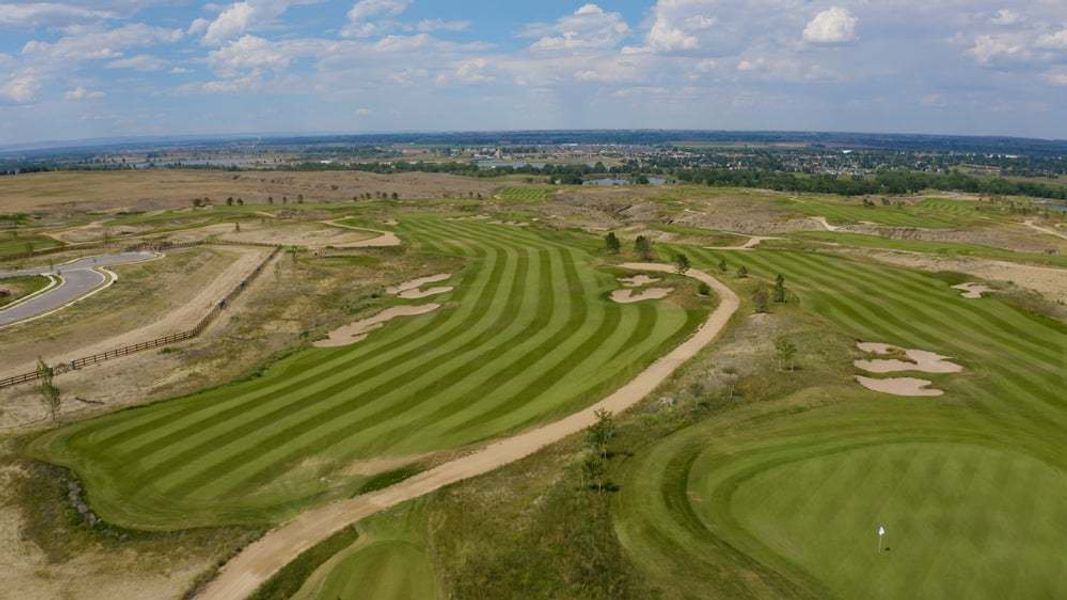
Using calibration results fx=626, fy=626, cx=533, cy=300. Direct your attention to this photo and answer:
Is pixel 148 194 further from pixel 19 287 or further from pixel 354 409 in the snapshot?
pixel 354 409

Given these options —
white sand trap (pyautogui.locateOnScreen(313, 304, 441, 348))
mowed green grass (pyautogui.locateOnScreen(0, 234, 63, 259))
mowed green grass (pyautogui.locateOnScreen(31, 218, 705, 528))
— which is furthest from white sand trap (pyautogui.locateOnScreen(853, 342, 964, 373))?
mowed green grass (pyautogui.locateOnScreen(0, 234, 63, 259))

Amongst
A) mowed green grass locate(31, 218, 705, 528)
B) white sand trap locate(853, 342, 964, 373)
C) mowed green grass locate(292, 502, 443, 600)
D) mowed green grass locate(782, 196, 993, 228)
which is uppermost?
mowed green grass locate(782, 196, 993, 228)

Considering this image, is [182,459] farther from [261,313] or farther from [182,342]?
[261,313]

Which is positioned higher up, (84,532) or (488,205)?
(488,205)

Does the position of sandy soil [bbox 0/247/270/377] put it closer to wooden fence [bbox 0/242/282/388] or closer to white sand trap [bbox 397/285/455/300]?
wooden fence [bbox 0/242/282/388]

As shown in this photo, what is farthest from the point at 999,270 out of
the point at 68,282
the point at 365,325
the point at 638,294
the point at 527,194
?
the point at 527,194

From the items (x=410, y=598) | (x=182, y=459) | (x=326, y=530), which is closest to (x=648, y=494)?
(x=410, y=598)

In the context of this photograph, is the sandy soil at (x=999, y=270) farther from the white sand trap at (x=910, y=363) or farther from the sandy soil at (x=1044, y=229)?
the sandy soil at (x=1044, y=229)
